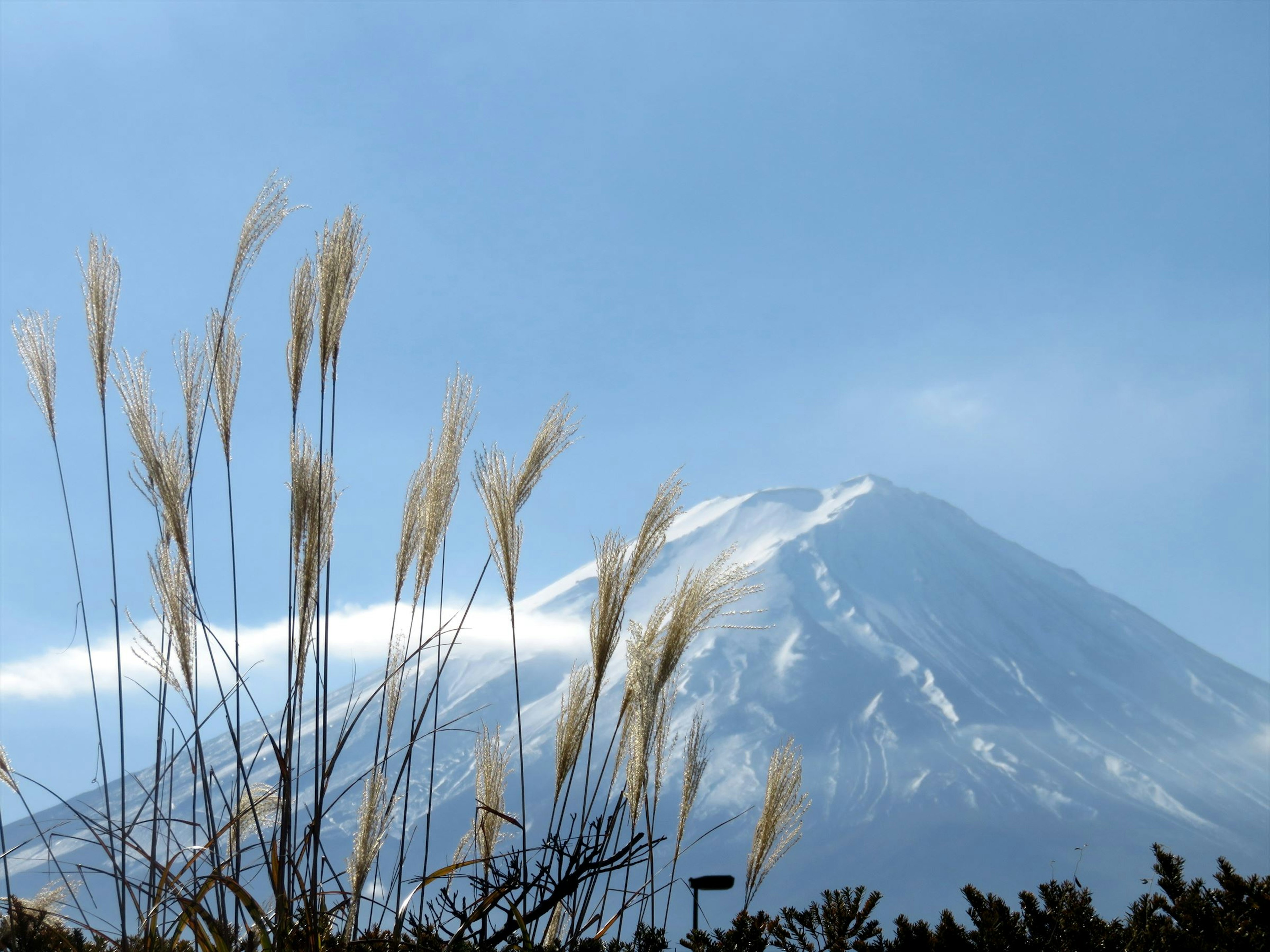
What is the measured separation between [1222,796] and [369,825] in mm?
106818

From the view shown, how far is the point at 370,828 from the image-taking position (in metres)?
1.72

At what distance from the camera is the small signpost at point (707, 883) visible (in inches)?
63.6

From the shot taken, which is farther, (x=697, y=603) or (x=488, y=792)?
(x=488, y=792)

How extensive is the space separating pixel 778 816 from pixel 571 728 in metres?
0.47

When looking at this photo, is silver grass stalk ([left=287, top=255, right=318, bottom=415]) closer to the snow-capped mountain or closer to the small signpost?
the small signpost

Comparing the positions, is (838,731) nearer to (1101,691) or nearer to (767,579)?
(767,579)

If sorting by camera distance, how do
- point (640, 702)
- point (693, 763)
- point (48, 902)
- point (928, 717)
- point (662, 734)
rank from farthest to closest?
point (928, 717) < point (693, 763) < point (662, 734) < point (640, 702) < point (48, 902)

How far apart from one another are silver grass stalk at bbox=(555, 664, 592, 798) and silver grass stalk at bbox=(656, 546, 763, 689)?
152 millimetres

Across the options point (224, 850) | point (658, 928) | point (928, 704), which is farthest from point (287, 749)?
point (928, 704)

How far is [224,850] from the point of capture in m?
1.58

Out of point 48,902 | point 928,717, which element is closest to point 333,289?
point 48,902

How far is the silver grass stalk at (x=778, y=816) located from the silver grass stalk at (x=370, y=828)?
639mm

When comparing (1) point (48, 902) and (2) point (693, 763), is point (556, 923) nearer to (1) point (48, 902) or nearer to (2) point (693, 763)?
(2) point (693, 763)

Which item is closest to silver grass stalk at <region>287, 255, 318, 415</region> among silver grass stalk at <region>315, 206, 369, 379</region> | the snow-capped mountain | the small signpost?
silver grass stalk at <region>315, 206, 369, 379</region>
